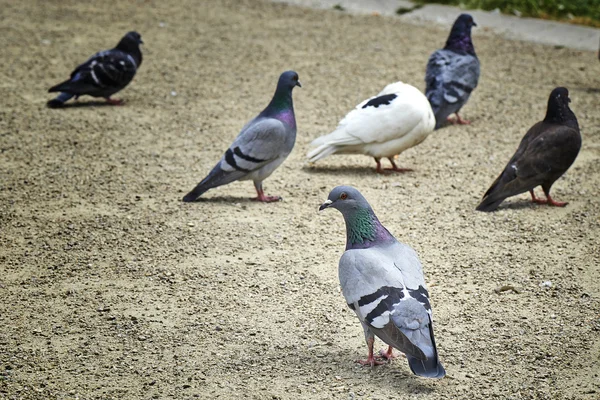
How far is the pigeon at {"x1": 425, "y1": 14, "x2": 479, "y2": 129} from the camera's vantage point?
7031mm

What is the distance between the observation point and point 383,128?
5977mm

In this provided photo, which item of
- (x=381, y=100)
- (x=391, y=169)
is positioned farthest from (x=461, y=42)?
(x=391, y=169)

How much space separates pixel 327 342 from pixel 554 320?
44.4 inches

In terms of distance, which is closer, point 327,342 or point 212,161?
point 327,342

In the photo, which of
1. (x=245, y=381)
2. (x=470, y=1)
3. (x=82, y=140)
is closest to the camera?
(x=245, y=381)

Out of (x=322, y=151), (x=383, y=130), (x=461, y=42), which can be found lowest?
(x=322, y=151)

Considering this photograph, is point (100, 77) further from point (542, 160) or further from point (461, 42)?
point (542, 160)

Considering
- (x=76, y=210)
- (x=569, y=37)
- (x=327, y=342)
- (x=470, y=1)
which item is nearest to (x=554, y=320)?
(x=327, y=342)

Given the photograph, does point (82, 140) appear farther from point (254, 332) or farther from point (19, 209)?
point (254, 332)

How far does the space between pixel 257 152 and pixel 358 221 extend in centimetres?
188

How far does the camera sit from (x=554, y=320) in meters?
4.02

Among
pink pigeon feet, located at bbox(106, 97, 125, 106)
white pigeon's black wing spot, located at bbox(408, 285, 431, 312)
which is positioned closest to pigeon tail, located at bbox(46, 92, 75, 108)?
pink pigeon feet, located at bbox(106, 97, 125, 106)

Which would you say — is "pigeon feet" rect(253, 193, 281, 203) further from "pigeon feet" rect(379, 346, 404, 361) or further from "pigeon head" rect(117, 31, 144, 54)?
"pigeon head" rect(117, 31, 144, 54)

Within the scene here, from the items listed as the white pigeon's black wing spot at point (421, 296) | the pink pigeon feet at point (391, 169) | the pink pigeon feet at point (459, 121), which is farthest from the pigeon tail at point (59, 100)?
the white pigeon's black wing spot at point (421, 296)
